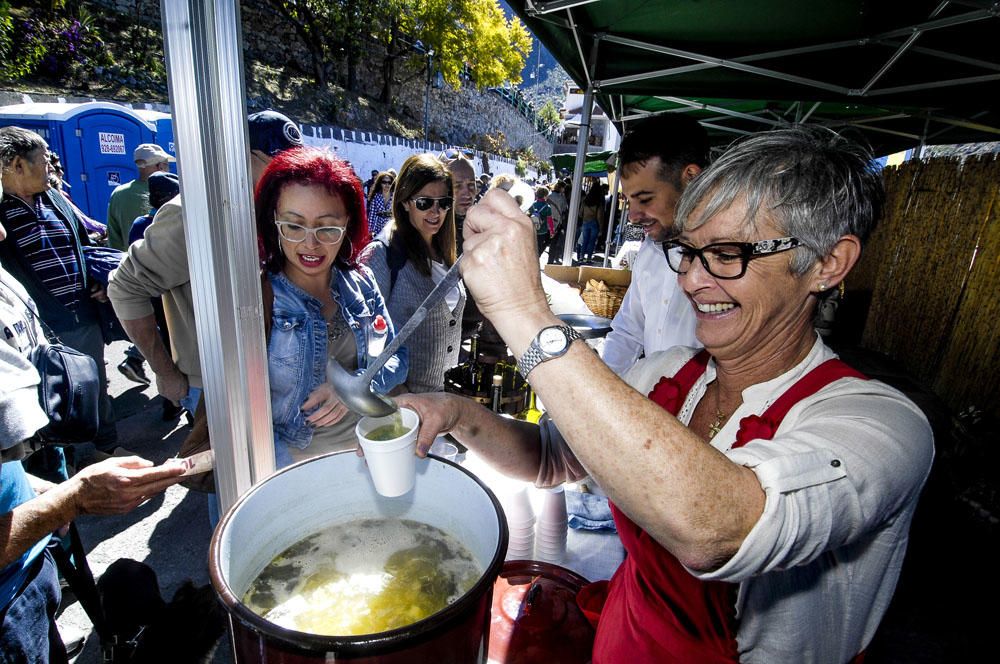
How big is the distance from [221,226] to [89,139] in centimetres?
1006

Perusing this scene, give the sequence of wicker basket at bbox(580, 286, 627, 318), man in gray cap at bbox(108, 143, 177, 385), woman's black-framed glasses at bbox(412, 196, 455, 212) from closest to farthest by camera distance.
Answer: woman's black-framed glasses at bbox(412, 196, 455, 212)
man in gray cap at bbox(108, 143, 177, 385)
wicker basket at bbox(580, 286, 627, 318)

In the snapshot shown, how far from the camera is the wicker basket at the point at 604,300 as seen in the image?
5.27 metres

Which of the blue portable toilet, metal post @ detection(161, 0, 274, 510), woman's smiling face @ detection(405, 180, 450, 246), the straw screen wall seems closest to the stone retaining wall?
the blue portable toilet

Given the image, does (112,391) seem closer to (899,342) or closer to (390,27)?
(899,342)

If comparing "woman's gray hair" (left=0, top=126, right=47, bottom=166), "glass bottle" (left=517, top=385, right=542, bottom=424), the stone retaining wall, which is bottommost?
"glass bottle" (left=517, top=385, right=542, bottom=424)

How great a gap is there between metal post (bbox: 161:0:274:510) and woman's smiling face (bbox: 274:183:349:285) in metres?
1.00

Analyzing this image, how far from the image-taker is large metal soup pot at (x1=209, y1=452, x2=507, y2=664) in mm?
667

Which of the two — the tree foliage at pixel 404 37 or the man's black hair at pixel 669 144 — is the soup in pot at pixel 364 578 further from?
the tree foliage at pixel 404 37

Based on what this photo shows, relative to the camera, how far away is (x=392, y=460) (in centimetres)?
102

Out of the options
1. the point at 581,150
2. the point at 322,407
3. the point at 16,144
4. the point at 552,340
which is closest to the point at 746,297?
the point at 552,340

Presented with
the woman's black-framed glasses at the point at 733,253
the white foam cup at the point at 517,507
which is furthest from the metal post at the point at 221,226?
the woman's black-framed glasses at the point at 733,253

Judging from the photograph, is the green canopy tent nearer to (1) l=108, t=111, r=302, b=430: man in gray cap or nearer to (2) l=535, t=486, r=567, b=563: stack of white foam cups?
(1) l=108, t=111, r=302, b=430: man in gray cap

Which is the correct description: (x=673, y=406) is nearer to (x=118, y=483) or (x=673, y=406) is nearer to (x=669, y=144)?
(x=118, y=483)

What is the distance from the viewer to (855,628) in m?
1.03
